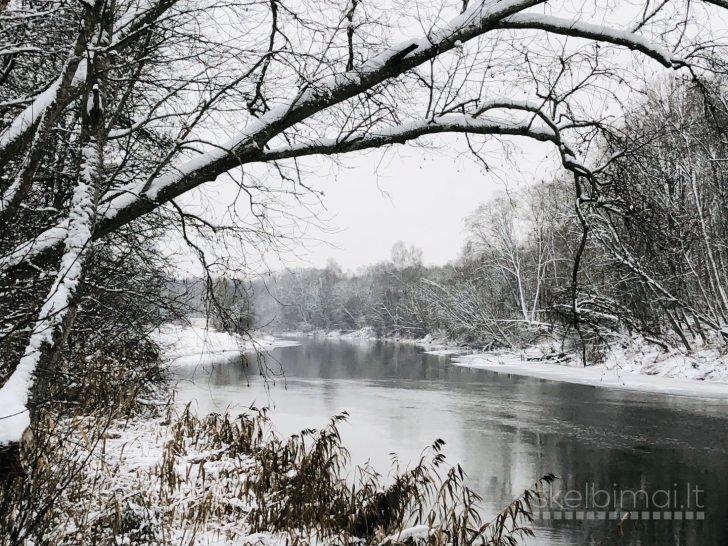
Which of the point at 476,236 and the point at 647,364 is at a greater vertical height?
the point at 476,236

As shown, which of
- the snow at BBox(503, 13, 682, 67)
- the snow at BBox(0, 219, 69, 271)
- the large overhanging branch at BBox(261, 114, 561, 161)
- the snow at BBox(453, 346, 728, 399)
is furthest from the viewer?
the snow at BBox(453, 346, 728, 399)

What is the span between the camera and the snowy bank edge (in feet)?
47.0

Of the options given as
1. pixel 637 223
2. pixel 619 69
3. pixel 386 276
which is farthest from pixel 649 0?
pixel 386 276

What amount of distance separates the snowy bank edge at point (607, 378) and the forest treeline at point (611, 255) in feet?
4.44

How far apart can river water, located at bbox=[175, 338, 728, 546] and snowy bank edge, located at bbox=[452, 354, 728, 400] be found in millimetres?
993

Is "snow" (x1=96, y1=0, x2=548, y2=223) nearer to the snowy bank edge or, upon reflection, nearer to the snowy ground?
the snowy ground

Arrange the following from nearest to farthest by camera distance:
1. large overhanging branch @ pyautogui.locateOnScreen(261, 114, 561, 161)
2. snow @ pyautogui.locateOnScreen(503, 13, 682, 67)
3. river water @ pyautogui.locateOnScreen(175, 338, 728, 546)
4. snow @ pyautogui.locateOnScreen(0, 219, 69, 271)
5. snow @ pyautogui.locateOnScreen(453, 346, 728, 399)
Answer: snow @ pyautogui.locateOnScreen(0, 219, 69, 271) < snow @ pyautogui.locateOnScreen(503, 13, 682, 67) < large overhanging branch @ pyautogui.locateOnScreen(261, 114, 561, 161) < river water @ pyautogui.locateOnScreen(175, 338, 728, 546) < snow @ pyautogui.locateOnScreen(453, 346, 728, 399)

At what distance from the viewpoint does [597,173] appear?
12.3 ft

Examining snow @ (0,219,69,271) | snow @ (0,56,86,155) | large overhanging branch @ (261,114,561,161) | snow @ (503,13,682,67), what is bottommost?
snow @ (0,219,69,271)

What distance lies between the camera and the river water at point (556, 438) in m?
5.93

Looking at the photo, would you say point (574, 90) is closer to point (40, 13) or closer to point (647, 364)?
point (40, 13)

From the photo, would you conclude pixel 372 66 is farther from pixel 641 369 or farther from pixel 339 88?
pixel 641 369

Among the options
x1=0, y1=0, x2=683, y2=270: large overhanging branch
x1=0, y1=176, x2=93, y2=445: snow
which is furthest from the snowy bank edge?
x1=0, y1=176, x2=93, y2=445: snow

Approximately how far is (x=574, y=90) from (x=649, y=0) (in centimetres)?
68
